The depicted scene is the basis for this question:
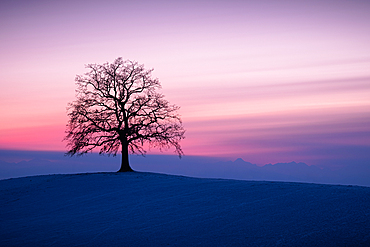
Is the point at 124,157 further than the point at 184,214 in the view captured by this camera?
Yes

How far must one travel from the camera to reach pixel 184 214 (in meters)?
17.2

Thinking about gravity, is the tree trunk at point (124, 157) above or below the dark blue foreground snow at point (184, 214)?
above

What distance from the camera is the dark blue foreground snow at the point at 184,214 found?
1322 centimetres

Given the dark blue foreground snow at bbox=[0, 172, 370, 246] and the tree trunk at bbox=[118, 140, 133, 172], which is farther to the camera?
the tree trunk at bbox=[118, 140, 133, 172]

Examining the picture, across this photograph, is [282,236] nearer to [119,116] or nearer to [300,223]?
[300,223]

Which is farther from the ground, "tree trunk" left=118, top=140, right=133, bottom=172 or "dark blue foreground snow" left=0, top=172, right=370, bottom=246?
"tree trunk" left=118, top=140, right=133, bottom=172

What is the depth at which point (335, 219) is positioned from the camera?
14.7 m

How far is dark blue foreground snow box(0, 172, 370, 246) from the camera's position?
13219mm

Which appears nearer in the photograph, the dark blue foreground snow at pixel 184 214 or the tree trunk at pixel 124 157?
the dark blue foreground snow at pixel 184 214

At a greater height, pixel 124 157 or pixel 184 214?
pixel 124 157

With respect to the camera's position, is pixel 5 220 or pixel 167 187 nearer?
pixel 5 220

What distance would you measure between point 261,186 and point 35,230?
13875 millimetres

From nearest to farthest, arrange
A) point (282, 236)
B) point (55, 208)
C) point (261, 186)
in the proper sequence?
point (282, 236) → point (55, 208) → point (261, 186)

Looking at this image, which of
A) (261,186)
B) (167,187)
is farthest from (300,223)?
(167,187)
